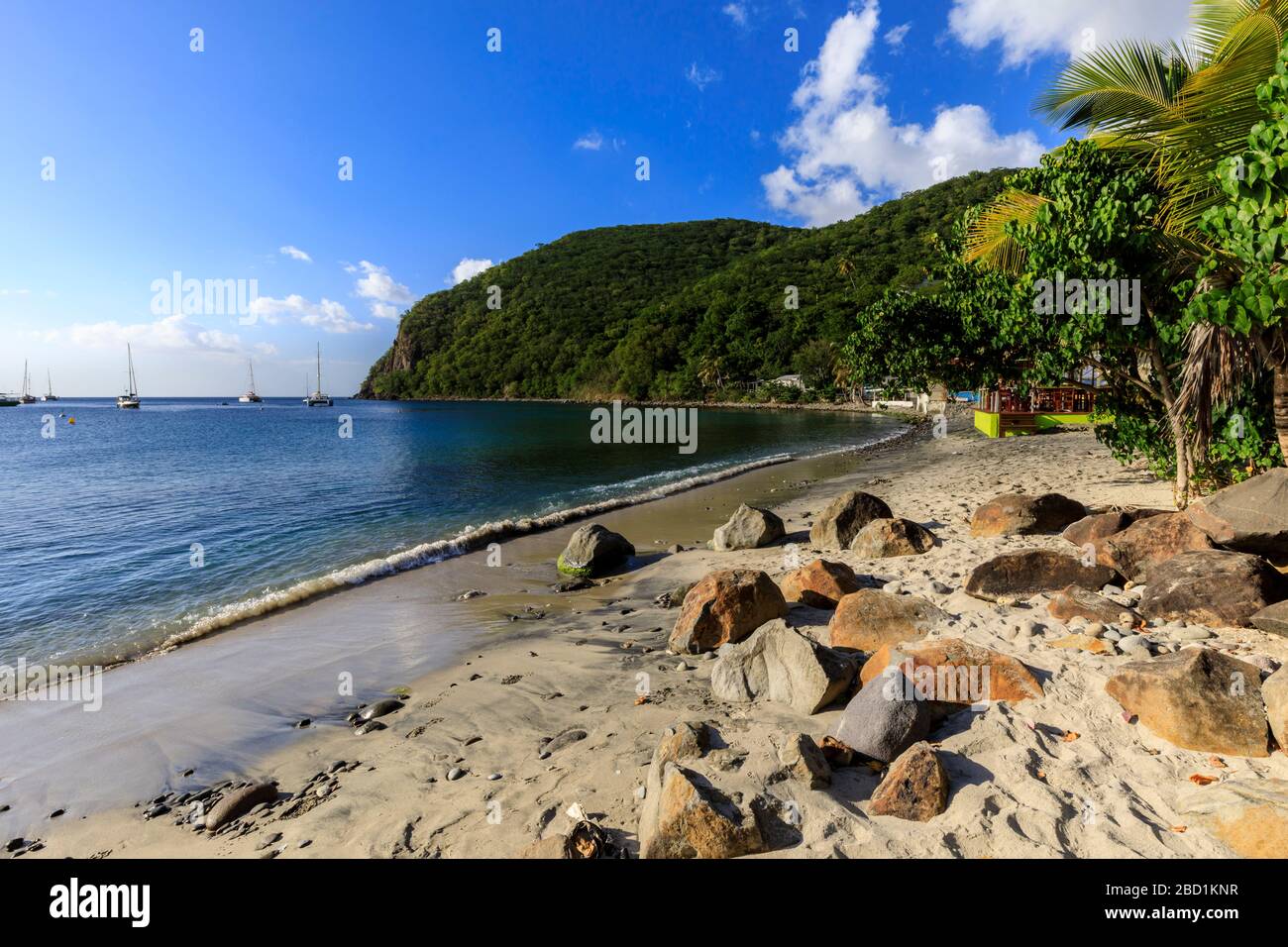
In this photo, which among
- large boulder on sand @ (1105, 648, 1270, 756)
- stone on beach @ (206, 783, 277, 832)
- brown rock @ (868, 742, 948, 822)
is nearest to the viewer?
brown rock @ (868, 742, 948, 822)

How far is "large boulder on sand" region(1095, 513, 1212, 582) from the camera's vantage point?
293 inches

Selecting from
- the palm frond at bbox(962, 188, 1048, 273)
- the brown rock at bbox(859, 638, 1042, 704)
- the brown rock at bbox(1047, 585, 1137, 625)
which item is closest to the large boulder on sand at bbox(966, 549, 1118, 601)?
the brown rock at bbox(1047, 585, 1137, 625)

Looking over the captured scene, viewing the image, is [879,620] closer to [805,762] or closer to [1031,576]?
[1031,576]

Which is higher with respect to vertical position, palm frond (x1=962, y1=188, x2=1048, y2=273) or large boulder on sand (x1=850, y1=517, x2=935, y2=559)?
palm frond (x1=962, y1=188, x2=1048, y2=273)

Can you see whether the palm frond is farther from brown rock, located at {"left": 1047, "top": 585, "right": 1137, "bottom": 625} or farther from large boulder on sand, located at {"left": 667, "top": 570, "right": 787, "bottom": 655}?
large boulder on sand, located at {"left": 667, "top": 570, "right": 787, "bottom": 655}

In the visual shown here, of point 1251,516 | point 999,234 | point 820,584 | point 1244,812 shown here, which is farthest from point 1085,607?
point 999,234

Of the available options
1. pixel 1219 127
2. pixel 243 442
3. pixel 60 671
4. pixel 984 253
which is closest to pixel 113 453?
pixel 243 442

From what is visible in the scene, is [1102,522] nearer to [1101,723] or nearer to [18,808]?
[1101,723]

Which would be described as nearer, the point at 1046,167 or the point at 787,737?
the point at 787,737

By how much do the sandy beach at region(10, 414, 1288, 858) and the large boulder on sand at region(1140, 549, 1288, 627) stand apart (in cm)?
27

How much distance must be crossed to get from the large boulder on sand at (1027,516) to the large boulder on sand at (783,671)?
252 inches
